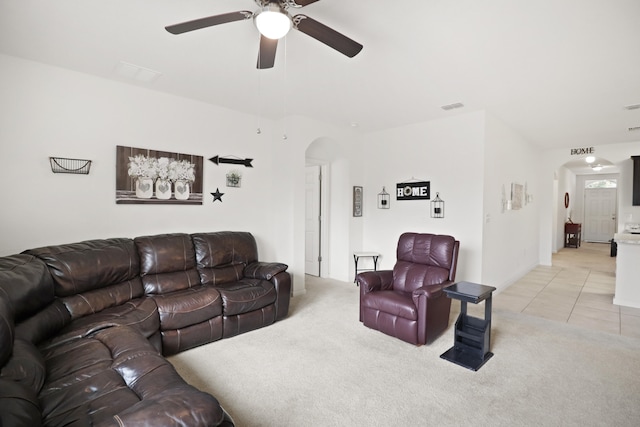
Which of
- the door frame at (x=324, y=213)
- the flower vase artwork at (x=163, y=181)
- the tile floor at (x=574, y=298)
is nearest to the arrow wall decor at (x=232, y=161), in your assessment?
the flower vase artwork at (x=163, y=181)

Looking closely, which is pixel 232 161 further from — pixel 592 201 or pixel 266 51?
pixel 592 201

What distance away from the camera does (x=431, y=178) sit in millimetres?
4859

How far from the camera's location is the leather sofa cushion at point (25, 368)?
56.3 inches

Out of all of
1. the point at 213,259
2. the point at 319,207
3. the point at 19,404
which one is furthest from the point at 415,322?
the point at 319,207

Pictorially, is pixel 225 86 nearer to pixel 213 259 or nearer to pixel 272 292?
pixel 213 259

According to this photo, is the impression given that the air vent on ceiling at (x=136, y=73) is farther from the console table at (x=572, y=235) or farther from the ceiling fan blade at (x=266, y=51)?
the console table at (x=572, y=235)

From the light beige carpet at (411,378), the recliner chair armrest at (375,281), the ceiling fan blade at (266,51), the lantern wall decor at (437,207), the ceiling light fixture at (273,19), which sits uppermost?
the ceiling fan blade at (266,51)

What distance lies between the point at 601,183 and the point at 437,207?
963cm

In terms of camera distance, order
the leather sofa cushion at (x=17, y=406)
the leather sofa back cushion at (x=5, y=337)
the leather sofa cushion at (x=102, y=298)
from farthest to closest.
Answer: the leather sofa cushion at (x=102, y=298)
the leather sofa back cushion at (x=5, y=337)
the leather sofa cushion at (x=17, y=406)

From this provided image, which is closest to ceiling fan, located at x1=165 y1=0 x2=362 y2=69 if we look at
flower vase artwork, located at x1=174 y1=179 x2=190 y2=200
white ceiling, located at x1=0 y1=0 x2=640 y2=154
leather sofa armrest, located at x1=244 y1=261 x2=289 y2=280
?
white ceiling, located at x1=0 y1=0 x2=640 y2=154

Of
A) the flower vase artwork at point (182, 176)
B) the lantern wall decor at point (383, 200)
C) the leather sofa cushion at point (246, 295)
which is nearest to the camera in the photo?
the leather sofa cushion at point (246, 295)

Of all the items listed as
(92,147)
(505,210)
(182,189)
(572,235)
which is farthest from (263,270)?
(572,235)

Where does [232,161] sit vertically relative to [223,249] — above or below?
above

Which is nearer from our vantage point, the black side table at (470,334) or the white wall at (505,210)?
the black side table at (470,334)
